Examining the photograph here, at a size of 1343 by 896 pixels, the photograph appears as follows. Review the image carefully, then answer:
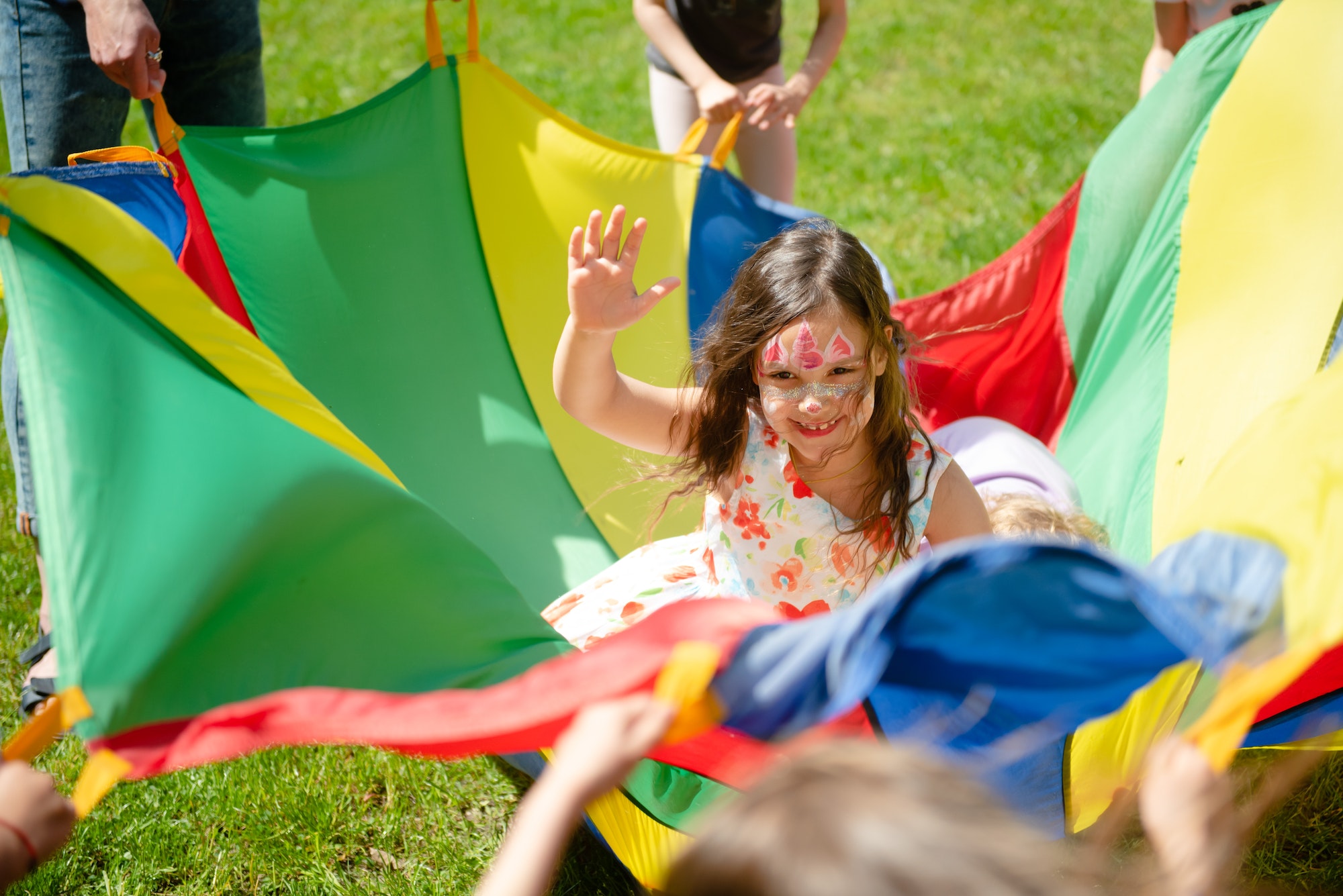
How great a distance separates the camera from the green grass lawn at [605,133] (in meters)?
1.73

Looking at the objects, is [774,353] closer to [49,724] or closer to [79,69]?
[49,724]

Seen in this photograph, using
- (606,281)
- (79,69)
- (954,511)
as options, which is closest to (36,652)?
(79,69)

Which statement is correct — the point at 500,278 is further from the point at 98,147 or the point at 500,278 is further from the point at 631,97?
the point at 631,97

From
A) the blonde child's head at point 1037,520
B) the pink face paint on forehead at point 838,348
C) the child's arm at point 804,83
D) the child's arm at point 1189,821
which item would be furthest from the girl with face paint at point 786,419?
the child's arm at point 1189,821

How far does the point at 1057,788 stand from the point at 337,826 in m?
1.11

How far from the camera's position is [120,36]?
1665 millimetres

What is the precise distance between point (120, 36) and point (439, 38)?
0.71 m

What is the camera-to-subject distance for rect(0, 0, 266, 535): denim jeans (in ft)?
6.06

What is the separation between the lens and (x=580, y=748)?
0.86 m

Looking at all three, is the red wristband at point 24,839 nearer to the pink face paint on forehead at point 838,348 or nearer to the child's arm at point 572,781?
the child's arm at point 572,781

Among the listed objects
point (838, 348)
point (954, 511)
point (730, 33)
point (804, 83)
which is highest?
point (730, 33)

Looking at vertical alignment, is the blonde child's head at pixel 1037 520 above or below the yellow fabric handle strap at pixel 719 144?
below

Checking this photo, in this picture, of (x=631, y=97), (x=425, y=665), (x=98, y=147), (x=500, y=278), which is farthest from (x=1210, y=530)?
(x=631, y=97)

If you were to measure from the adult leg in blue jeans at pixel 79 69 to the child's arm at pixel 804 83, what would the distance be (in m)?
1.01
